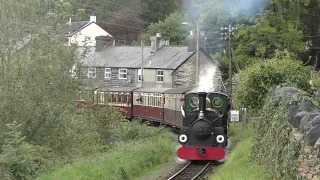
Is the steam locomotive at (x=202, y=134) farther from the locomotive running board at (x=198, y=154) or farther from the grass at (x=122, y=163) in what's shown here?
the grass at (x=122, y=163)

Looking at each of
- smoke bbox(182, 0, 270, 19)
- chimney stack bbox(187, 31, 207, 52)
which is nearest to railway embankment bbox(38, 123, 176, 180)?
smoke bbox(182, 0, 270, 19)

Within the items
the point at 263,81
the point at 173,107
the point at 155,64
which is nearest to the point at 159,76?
the point at 155,64

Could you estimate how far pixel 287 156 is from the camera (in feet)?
32.4

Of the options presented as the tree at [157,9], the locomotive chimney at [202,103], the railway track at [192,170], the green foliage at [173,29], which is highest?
the tree at [157,9]

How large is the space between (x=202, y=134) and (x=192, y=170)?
120 cm

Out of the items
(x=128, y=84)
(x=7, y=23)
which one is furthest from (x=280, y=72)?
(x=128, y=84)

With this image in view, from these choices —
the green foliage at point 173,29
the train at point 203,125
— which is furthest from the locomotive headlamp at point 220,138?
the green foliage at point 173,29

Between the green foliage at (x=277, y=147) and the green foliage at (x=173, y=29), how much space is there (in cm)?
4107

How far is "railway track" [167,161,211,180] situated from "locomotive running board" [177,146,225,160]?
1.07 ft

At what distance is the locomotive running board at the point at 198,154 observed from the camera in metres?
17.4

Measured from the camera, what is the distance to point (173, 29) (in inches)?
2211

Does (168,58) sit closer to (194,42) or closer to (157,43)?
(157,43)

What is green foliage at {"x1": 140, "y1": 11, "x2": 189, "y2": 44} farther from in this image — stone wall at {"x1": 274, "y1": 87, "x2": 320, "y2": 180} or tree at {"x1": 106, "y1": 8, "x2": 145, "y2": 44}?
stone wall at {"x1": 274, "y1": 87, "x2": 320, "y2": 180}

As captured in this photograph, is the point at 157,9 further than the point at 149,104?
Yes
